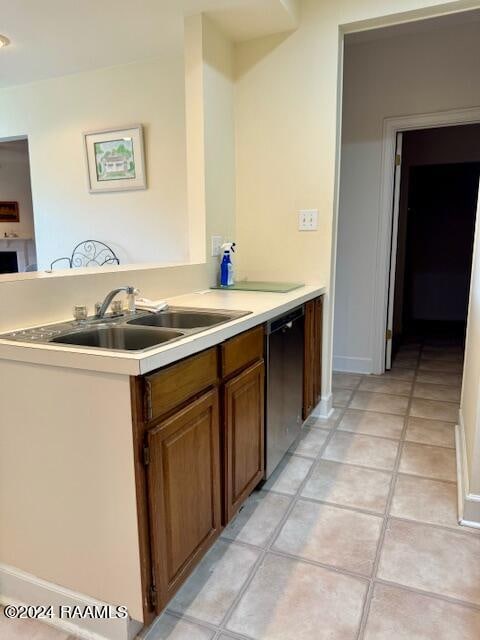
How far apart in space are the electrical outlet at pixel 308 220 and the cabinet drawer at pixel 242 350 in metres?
1.15

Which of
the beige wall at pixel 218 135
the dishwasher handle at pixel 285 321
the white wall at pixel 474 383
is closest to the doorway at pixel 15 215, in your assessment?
the beige wall at pixel 218 135

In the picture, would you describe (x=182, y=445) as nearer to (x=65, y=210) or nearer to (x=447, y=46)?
(x=65, y=210)

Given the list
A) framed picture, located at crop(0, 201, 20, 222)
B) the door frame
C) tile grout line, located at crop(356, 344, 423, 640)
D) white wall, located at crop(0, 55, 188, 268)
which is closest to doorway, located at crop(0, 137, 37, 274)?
framed picture, located at crop(0, 201, 20, 222)

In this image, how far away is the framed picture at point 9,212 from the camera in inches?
238

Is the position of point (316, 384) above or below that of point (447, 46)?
below

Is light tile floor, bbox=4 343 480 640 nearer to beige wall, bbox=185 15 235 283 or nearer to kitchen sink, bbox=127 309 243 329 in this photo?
kitchen sink, bbox=127 309 243 329

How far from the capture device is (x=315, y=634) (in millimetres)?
1310

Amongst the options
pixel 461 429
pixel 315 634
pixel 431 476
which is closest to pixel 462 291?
pixel 461 429

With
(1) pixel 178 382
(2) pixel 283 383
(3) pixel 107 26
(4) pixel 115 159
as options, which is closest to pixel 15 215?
(4) pixel 115 159

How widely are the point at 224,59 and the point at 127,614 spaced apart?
2.78 meters

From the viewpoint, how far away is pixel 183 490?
4.33 ft

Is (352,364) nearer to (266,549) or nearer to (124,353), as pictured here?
(266,549)

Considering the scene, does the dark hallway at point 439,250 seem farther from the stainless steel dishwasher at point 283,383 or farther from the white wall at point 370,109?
the stainless steel dishwasher at point 283,383

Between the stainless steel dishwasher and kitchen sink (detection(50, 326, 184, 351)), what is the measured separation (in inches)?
21.6
